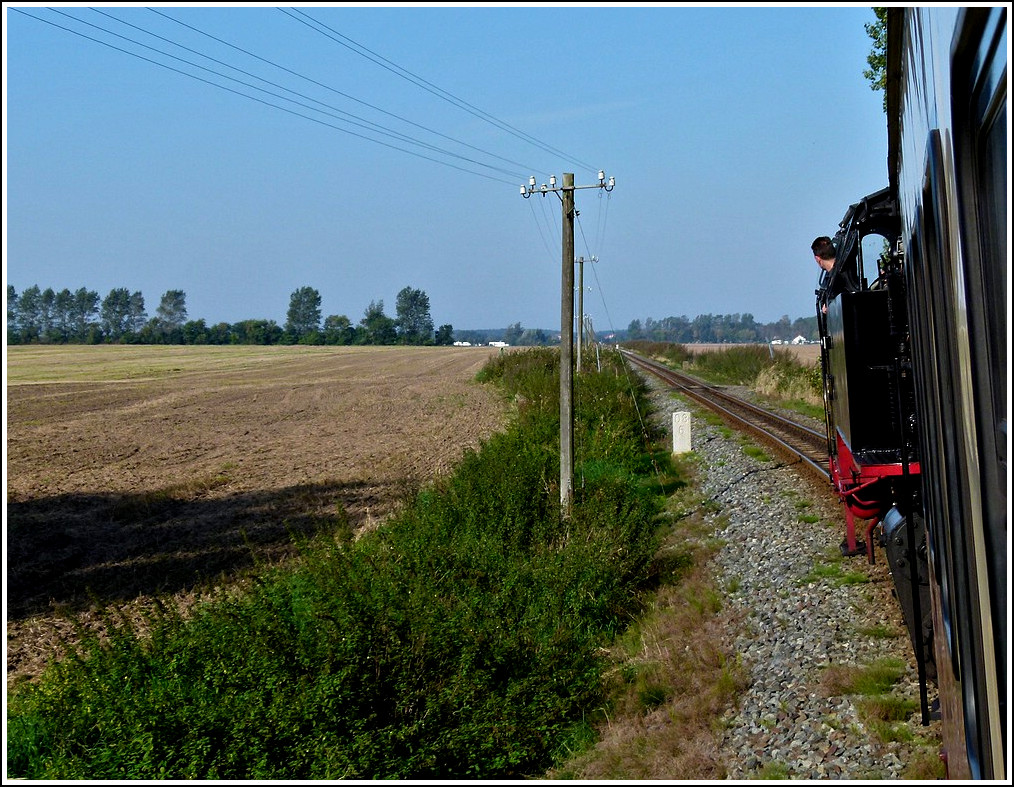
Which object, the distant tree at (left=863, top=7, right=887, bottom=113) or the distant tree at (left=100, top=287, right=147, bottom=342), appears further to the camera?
the distant tree at (left=100, top=287, right=147, bottom=342)

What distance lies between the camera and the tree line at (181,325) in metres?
104

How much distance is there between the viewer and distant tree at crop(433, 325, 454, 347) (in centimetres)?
16612

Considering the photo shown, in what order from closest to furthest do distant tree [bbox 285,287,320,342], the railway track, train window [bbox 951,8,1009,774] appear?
train window [bbox 951,8,1009,774] < the railway track < distant tree [bbox 285,287,320,342]

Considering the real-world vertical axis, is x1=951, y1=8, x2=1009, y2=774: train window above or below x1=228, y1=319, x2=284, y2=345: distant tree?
below

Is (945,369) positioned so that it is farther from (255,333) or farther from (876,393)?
(255,333)

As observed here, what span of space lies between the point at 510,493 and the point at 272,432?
2134cm

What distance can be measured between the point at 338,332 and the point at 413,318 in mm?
16594

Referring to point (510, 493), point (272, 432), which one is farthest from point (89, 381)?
point (510, 493)

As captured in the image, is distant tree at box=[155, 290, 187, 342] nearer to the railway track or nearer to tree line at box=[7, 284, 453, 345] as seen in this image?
tree line at box=[7, 284, 453, 345]

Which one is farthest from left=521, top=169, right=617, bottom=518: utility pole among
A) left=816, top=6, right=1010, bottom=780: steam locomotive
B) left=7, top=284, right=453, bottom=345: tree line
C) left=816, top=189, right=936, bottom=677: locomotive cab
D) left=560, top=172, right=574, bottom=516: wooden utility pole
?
left=7, top=284, right=453, bottom=345: tree line

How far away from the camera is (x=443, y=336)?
550 ft

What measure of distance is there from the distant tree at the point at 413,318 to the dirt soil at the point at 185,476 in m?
101

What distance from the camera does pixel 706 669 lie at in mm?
7859

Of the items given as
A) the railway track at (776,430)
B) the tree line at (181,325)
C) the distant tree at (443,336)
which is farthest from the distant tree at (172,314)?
the railway track at (776,430)
